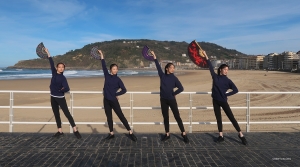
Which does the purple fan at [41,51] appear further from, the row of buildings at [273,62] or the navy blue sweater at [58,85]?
the row of buildings at [273,62]

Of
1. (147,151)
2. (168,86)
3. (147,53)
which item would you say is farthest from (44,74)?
(147,151)

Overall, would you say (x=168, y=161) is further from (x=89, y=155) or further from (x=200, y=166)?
(x=89, y=155)

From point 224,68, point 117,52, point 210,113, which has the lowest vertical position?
point 210,113

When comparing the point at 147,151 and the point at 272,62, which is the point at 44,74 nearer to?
the point at 147,151

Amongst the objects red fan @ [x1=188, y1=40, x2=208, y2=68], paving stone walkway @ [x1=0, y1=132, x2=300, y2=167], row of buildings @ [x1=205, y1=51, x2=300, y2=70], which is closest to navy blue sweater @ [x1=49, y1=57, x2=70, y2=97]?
paving stone walkway @ [x1=0, y1=132, x2=300, y2=167]

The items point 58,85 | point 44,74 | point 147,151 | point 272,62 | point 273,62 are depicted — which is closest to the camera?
point 147,151

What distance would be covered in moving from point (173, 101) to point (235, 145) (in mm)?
1611

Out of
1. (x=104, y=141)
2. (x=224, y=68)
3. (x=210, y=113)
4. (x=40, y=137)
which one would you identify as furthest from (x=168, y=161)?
(x=210, y=113)

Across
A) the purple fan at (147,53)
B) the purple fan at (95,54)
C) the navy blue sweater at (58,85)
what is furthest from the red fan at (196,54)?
the navy blue sweater at (58,85)

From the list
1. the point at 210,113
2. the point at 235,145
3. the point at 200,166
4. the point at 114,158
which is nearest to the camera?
the point at 200,166

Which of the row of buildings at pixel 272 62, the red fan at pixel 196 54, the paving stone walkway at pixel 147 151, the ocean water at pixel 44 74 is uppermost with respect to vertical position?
the row of buildings at pixel 272 62

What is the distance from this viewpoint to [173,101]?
5223 mm

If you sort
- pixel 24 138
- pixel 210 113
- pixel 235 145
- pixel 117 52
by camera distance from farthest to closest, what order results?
pixel 117 52, pixel 210 113, pixel 24 138, pixel 235 145

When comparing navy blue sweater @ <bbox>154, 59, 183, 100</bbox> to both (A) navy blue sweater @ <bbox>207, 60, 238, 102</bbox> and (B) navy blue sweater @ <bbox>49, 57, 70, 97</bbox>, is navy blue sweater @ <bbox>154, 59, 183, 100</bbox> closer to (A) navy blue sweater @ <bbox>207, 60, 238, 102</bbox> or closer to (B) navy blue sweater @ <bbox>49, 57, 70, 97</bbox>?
(A) navy blue sweater @ <bbox>207, 60, 238, 102</bbox>
